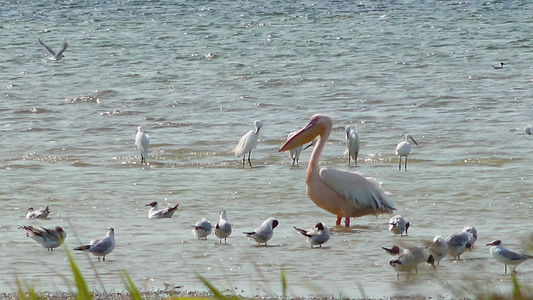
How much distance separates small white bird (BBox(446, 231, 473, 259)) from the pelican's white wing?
1952 mm

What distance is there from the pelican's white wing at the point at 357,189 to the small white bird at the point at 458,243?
76.8 inches

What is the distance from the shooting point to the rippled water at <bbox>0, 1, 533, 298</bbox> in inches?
273

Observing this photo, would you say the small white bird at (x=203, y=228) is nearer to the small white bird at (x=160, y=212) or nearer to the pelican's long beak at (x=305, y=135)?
the small white bird at (x=160, y=212)

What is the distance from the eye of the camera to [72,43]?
2931 cm

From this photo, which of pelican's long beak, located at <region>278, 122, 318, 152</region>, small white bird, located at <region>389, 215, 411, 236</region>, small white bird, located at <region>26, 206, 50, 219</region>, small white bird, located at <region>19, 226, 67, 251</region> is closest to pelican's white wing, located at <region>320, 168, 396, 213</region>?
pelican's long beak, located at <region>278, 122, 318, 152</region>

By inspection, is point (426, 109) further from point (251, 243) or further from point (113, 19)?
point (113, 19)

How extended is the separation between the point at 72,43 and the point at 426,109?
15.2 meters

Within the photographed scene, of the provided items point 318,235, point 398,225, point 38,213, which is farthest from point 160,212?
point 398,225

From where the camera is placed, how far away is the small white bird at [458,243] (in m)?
6.55

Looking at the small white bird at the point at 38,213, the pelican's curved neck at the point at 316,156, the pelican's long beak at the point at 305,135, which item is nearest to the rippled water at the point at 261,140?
the small white bird at the point at 38,213

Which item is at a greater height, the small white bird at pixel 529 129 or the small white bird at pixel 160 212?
the small white bird at pixel 160 212

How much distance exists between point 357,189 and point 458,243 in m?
2.20

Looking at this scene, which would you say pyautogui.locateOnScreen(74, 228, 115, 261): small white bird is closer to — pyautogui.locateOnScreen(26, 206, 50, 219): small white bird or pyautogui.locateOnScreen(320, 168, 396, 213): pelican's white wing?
pyautogui.locateOnScreen(26, 206, 50, 219): small white bird

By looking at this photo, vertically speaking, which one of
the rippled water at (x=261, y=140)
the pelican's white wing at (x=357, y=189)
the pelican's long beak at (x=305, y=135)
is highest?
the pelican's long beak at (x=305, y=135)
